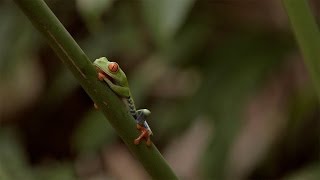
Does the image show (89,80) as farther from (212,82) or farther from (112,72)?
(212,82)

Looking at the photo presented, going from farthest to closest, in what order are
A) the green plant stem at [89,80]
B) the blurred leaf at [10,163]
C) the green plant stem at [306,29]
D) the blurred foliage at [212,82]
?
1. the blurred foliage at [212,82]
2. the blurred leaf at [10,163]
3. the green plant stem at [306,29]
4. the green plant stem at [89,80]

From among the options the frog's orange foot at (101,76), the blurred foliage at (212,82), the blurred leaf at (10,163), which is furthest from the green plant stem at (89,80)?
the blurred foliage at (212,82)

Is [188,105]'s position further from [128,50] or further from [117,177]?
[117,177]

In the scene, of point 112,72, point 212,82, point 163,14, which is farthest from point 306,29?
point 212,82

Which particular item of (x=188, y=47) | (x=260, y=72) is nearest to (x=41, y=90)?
(x=188, y=47)

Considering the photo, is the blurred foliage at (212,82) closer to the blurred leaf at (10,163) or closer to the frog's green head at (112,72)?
the blurred leaf at (10,163)

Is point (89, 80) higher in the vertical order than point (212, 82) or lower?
higher

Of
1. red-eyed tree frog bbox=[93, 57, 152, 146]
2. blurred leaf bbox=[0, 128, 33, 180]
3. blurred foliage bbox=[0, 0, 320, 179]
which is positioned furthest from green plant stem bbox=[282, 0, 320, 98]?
blurred foliage bbox=[0, 0, 320, 179]

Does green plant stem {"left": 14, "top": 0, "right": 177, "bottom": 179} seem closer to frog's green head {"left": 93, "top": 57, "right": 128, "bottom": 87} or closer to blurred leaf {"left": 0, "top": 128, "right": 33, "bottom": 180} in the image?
frog's green head {"left": 93, "top": 57, "right": 128, "bottom": 87}
